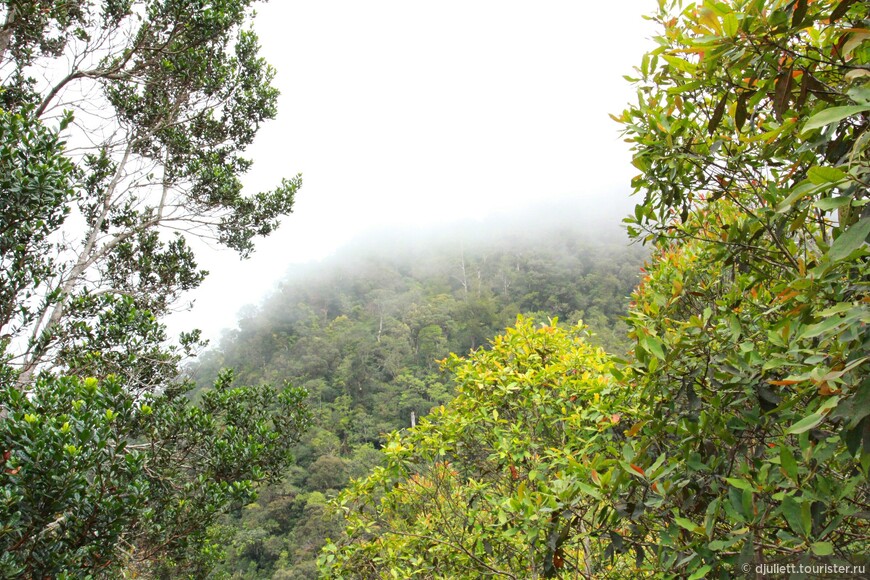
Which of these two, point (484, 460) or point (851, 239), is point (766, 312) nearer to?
point (851, 239)

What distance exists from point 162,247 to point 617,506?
528 cm

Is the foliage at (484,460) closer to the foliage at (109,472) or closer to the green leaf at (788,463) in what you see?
the foliage at (109,472)

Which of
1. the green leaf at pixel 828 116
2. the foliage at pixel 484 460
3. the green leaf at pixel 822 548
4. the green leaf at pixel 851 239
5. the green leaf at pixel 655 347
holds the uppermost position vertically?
the green leaf at pixel 828 116

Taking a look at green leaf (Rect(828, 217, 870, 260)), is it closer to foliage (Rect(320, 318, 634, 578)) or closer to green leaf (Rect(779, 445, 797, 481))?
green leaf (Rect(779, 445, 797, 481))

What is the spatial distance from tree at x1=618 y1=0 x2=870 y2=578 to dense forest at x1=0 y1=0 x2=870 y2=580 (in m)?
0.01

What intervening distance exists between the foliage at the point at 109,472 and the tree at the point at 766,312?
2695 millimetres

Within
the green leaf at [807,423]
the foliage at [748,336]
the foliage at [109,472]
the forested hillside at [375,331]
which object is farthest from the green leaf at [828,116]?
the forested hillside at [375,331]

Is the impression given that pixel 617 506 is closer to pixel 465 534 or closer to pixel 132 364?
pixel 465 534

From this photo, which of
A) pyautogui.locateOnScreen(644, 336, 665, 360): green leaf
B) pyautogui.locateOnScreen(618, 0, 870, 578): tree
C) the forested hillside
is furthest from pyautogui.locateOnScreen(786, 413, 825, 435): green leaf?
the forested hillside

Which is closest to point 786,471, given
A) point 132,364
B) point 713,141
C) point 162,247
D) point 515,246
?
point 713,141

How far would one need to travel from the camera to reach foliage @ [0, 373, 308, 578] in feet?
7.34

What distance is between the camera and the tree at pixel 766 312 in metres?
0.95

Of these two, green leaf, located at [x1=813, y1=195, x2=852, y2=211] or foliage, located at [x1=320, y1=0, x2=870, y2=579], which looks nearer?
green leaf, located at [x1=813, y1=195, x2=852, y2=211]

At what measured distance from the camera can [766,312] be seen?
1.40 meters
